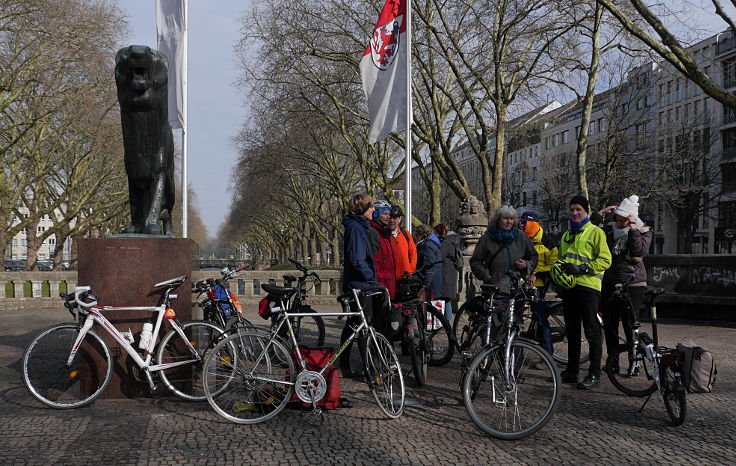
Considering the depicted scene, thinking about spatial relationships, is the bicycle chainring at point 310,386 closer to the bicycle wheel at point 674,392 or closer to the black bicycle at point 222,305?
the black bicycle at point 222,305

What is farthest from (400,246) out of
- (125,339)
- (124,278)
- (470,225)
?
(470,225)

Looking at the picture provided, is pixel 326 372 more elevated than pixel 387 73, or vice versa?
pixel 387 73

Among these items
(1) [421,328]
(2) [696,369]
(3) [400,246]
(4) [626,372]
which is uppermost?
(3) [400,246]

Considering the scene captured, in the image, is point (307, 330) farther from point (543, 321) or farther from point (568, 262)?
point (568, 262)

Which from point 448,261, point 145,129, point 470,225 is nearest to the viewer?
point 145,129

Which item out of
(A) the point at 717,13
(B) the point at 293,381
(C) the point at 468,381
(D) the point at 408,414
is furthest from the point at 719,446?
(A) the point at 717,13

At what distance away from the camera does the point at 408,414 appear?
5922mm

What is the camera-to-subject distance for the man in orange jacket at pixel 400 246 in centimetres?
786

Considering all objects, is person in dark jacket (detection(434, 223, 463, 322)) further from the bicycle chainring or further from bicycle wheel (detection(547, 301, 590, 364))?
the bicycle chainring

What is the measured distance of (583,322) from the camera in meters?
7.04

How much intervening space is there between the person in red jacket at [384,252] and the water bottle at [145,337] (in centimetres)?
247

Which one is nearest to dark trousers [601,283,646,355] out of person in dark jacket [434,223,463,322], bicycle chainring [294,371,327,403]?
person in dark jacket [434,223,463,322]

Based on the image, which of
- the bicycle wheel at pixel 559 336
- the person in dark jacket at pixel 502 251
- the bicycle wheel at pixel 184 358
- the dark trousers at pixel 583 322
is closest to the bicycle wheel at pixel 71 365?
the bicycle wheel at pixel 184 358

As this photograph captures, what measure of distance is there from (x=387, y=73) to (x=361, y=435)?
8.38m
